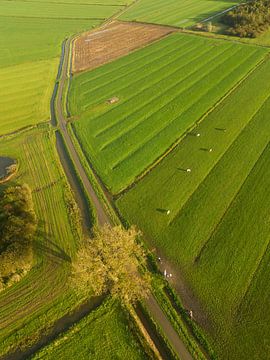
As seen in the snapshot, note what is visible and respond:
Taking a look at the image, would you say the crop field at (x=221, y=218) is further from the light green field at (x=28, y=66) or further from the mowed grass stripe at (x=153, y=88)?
the light green field at (x=28, y=66)

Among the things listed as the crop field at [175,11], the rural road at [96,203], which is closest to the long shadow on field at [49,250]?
the rural road at [96,203]

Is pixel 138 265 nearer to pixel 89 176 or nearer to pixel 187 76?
pixel 89 176

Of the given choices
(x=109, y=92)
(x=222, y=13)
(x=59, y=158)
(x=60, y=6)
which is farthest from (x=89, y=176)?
(x=60, y=6)

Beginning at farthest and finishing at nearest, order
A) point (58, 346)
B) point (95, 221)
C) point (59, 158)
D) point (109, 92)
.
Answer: point (109, 92) → point (59, 158) → point (95, 221) → point (58, 346)

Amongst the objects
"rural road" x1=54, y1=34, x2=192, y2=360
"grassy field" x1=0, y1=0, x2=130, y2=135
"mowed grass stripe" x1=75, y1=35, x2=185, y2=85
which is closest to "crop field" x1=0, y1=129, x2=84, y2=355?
"rural road" x1=54, y1=34, x2=192, y2=360

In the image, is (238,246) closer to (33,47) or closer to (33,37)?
(33,47)

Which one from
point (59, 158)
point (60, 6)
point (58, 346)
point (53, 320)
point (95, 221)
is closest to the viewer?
point (58, 346)
